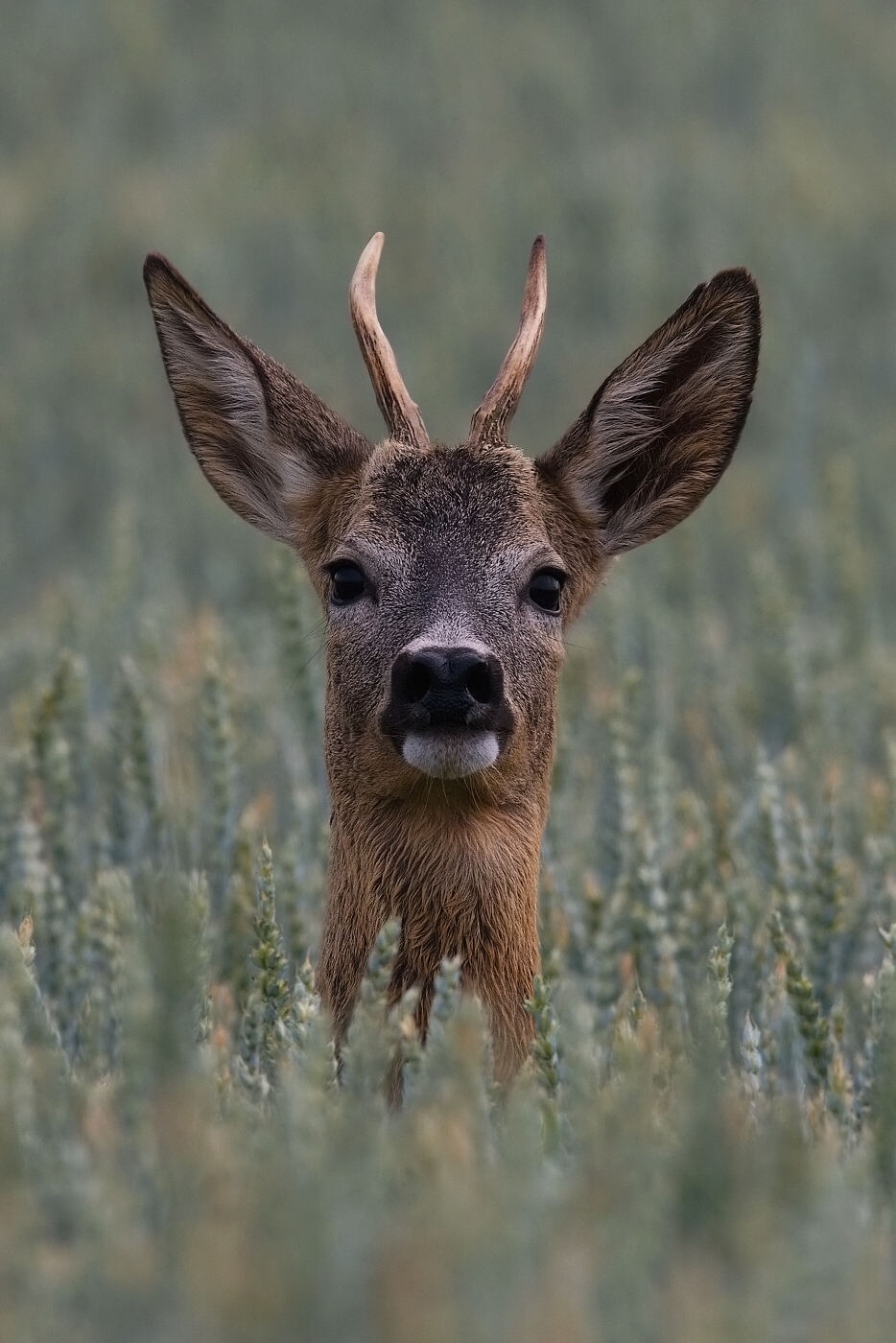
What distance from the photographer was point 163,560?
10.7 m

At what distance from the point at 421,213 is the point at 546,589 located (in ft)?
40.3

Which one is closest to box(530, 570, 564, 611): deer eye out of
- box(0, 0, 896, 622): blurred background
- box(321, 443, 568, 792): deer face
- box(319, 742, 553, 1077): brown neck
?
box(321, 443, 568, 792): deer face

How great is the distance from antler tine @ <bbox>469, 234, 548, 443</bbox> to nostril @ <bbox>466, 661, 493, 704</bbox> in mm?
881

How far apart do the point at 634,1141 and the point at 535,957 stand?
211cm

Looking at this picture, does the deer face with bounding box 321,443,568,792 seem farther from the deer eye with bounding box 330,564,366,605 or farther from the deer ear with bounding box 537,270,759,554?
the deer ear with bounding box 537,270,759,554

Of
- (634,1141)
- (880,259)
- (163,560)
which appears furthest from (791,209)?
(634,1141)

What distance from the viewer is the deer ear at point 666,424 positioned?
4.67 meters

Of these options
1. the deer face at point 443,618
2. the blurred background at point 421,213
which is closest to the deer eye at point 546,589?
the deer face at point 443,618

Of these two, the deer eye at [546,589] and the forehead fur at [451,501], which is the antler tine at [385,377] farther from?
the deer eye at [546,589]

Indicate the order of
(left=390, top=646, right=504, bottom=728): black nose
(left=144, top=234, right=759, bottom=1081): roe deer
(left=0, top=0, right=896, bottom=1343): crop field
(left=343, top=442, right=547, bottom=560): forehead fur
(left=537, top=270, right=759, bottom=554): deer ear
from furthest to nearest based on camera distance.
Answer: (left=537, top=270, right=759, bottom=554): deer ear < (left=343, top=442, right=547, bottom=560): forehead fur < (left=144, top=234, right=759, bottom=1081): roe deer < (left=390, top=646, right=504, bottom=728): black nose < (left=0, top=0, right=896, bottom=1343): crop field

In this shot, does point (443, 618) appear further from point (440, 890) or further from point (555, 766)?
point (555, 766)

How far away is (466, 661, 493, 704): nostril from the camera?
3.97 metres

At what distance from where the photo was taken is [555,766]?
221 inches

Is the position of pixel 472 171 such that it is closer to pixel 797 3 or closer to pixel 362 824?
pixel 797 3
